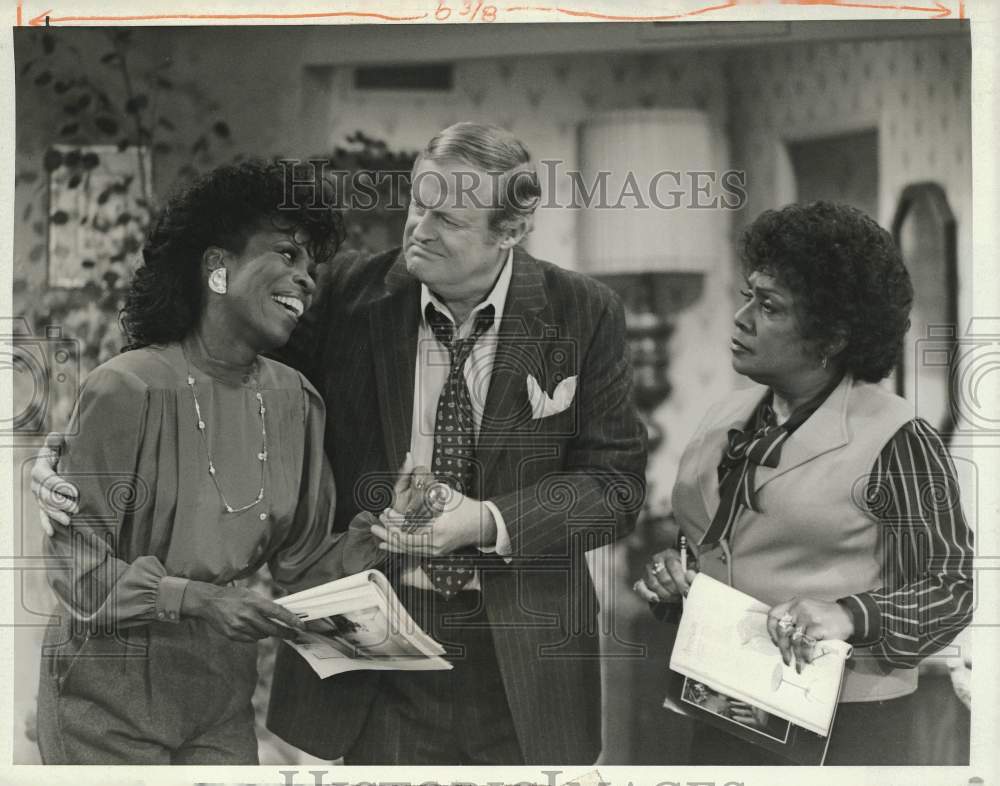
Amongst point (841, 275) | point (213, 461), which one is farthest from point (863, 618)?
point (213, 461)

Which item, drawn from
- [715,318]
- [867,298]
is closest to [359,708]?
[715,318]

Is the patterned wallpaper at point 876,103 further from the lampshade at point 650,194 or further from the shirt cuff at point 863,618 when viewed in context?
the shirt cuff at point 863,618

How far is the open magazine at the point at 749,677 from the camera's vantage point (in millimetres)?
3451

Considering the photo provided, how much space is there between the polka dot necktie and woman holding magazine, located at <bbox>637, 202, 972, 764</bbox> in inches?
21.8

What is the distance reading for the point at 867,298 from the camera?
3434 mm

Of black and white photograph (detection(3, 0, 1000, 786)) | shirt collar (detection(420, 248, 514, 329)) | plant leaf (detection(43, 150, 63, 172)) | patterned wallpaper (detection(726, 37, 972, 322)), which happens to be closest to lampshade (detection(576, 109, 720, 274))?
black and white photograph (detection(3, 0, 1000, 786))

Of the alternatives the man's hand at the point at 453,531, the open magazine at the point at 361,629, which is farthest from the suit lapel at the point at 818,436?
the open magazine at the point at 361,629

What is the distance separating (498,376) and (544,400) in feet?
0.49

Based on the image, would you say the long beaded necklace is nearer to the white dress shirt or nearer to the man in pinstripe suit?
the man in pinstripe suit

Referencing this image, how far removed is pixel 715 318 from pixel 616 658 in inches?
40.2

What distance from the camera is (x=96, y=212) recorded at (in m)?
3.59

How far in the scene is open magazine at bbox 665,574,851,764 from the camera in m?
3.45

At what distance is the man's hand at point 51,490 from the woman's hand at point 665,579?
1.64m

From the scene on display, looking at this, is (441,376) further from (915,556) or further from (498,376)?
(915,556)
